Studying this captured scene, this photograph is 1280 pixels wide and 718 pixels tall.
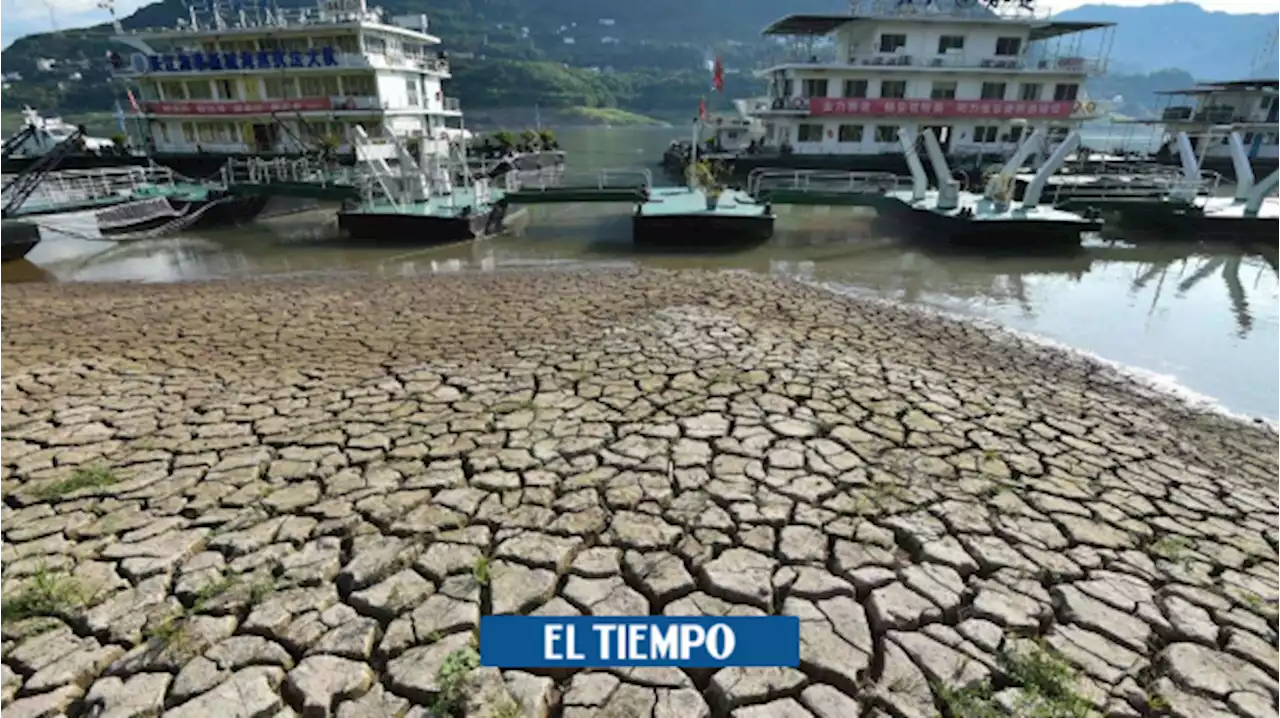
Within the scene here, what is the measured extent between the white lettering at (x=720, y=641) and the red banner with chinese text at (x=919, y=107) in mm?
28595

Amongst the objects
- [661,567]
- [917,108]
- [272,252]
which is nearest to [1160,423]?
[661,567]

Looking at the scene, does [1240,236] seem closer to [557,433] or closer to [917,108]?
[917,108]

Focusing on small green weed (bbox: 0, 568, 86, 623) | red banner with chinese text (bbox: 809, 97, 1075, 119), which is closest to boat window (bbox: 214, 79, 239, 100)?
red banner with chinese text (bbox: 809, 97, 1075, 119)

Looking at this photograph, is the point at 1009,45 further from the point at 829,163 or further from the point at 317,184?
the point at 317,184

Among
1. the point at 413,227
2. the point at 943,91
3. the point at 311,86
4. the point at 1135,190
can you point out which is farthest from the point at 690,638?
the point at 943,91

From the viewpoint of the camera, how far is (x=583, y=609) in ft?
11.6

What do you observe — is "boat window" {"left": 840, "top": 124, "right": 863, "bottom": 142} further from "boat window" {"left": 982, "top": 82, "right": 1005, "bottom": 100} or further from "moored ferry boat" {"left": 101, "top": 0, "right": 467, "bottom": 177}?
"moored ferry boat" {"left": 101, "top": 0, "right": 467, "bottom": 177}

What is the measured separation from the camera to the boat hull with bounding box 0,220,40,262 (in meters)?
15.2

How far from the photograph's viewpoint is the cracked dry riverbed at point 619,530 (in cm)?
307

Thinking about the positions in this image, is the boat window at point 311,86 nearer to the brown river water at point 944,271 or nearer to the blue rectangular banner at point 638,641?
the brown river water at point 944,271

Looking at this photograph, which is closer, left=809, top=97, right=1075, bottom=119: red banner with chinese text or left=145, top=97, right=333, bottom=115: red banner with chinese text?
left=145, top=97, right=333, bottom=115: red banner with chinese text

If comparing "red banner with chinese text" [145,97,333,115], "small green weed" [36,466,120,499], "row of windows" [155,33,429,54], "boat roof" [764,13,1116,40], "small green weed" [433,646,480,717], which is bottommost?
"small green weed" [433,646,480,717]

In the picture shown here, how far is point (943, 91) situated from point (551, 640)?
3224 cm

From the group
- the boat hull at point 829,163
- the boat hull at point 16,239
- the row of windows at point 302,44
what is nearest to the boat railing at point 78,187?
the boat hull at point 16,239
